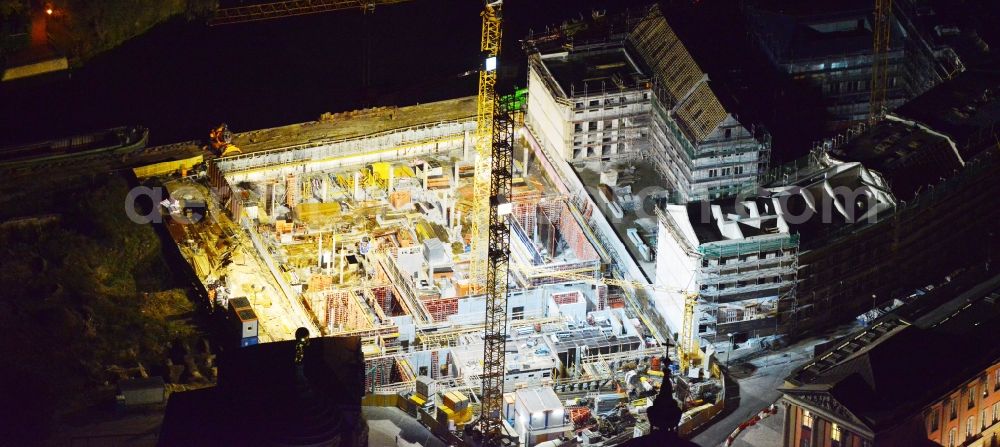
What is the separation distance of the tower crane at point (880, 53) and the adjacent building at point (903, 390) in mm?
26272

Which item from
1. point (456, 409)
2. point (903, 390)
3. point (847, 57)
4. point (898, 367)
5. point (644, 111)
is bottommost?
point (456, 409)

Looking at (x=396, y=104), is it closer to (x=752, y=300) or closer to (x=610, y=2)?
(x=610, y=2)

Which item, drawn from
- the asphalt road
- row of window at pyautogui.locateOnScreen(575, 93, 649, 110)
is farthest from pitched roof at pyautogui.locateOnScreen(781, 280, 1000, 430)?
row of window at pyautogui.locateOnScreen(575, 93, 649, 110)

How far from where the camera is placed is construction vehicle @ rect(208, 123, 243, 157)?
444 feet

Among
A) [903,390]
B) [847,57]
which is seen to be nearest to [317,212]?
[847,57]

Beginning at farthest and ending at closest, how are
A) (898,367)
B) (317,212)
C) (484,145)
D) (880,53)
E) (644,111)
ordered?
(880,53) < (644,111) < (317,212) < (484,145) < (898,367)

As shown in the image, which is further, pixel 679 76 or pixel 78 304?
pixel 679 76

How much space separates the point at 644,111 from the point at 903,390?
104 ft

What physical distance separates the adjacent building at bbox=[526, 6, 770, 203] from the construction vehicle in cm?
1717

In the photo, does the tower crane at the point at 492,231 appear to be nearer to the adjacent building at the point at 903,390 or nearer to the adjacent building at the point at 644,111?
the adjacent building at the point at 644,111

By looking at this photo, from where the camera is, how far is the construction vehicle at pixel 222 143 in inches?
5325

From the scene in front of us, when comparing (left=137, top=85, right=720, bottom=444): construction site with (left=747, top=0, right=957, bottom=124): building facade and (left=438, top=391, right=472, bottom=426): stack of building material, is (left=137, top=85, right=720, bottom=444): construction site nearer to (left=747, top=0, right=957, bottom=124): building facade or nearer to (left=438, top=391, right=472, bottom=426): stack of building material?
(left=438, top=391, right=472, bottom=426): stack of building material

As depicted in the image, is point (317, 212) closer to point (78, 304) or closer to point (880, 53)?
point (78, 304)

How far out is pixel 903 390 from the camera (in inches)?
4085
